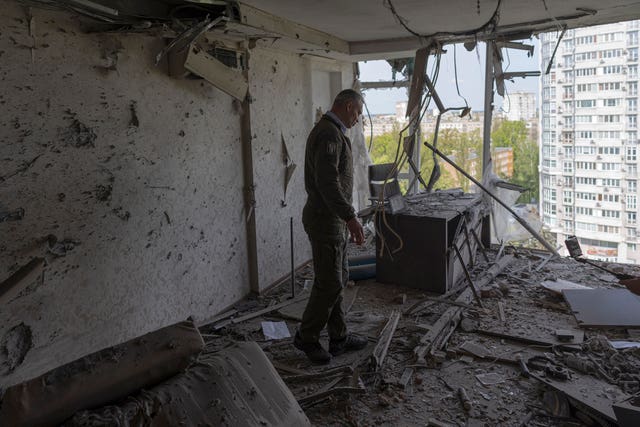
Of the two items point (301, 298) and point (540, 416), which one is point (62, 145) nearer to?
point (301, 298)

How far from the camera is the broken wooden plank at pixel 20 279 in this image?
2072 millimetres

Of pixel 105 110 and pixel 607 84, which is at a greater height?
pixel 607 84

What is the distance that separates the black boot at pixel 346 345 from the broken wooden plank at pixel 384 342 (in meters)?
0.13

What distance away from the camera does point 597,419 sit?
2197mm

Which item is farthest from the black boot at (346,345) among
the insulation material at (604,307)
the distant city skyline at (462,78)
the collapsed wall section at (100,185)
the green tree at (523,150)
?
the green tree at (523,150)

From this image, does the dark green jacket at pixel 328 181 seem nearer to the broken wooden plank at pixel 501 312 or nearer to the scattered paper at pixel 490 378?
the scattered paper at pixel 490 378

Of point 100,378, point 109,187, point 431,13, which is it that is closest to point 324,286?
→ point 109,187

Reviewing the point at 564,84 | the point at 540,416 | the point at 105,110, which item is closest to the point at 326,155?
the point at 105,110

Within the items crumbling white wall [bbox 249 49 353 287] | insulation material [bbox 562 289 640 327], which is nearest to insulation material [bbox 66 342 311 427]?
crumbling white wall [bbox 249 49 353 287]

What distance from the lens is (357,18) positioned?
12.6 feet

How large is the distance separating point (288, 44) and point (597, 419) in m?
3.63

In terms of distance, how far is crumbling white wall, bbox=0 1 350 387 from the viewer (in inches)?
Result: 86.7

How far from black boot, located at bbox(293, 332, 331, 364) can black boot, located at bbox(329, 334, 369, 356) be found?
11cm

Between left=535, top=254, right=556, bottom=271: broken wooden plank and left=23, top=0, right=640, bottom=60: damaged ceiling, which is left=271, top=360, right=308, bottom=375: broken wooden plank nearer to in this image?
left=23, top=0, right=640, bottom=60: damaged ceiling
